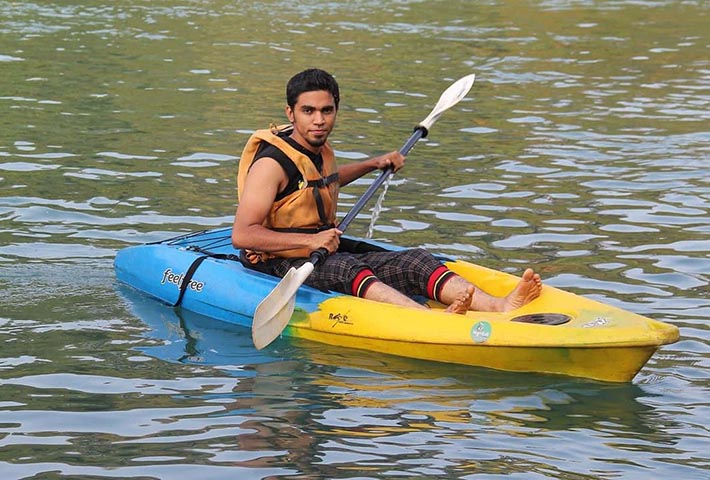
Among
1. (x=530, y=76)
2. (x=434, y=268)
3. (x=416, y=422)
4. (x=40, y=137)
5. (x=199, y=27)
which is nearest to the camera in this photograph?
(x=416, y=422)

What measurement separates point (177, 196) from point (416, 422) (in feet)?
14.9

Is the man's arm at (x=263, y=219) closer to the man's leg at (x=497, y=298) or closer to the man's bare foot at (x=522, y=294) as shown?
the man's leg at (x=497, y=298)

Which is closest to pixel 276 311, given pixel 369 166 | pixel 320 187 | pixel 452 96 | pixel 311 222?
pixel 311 222

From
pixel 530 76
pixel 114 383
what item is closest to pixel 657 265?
pixel 114 383

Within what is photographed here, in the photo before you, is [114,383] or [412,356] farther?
[412,356]

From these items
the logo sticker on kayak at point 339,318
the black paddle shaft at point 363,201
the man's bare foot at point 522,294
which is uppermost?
the black paddle shaft at point 363,201

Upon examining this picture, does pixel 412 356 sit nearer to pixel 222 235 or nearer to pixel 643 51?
pixel 222 235

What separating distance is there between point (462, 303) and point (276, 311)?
83 centimetres

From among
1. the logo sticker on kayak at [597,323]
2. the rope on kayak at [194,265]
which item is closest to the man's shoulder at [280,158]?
the rope on kayak at [194,265]

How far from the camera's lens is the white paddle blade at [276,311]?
6047 millimetres

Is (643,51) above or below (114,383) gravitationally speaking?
above

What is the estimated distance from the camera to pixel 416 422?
5.18 m

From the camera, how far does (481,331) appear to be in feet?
19.0

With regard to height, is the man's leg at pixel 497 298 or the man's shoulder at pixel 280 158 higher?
the man's shoulder at pixel 280 158
